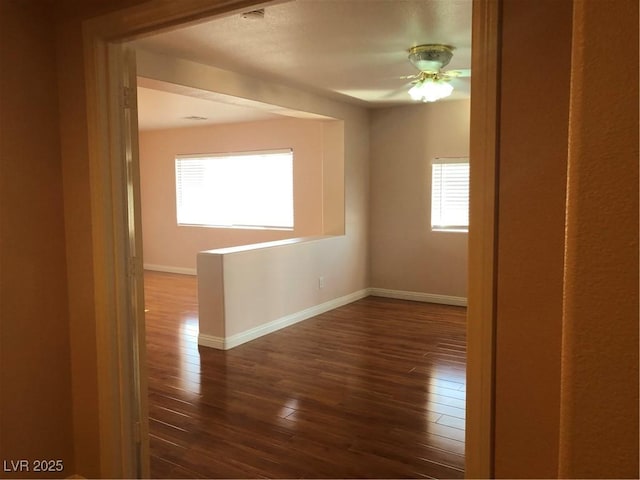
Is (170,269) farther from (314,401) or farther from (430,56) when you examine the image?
(430,56)

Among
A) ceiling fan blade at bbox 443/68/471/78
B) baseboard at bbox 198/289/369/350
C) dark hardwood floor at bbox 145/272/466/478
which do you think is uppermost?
ceiling fan blade at bbox 443/68/471/78

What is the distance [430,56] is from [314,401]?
2674 mm

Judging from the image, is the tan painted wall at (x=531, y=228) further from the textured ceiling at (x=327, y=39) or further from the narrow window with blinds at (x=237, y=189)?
the narrow window with blinds at (x=237, y=189)

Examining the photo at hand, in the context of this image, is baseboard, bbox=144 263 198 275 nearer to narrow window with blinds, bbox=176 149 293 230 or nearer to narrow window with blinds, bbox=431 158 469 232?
narrow window with blinds, bbox=176 149 293 230

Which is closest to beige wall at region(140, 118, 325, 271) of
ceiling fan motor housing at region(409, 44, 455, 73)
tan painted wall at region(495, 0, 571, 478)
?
ceiling fan motor housing at region(409, 44, 455, 73)

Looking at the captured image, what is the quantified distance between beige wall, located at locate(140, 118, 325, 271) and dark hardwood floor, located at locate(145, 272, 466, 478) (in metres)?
2.31

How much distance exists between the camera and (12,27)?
213cm

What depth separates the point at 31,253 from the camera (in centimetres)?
225

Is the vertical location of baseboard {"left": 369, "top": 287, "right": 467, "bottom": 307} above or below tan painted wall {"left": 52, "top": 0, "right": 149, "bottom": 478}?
below

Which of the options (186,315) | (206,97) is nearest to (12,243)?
(206,97)

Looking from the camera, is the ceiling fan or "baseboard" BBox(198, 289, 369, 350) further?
"baseboard" BBox(198, 289, 369, 350)

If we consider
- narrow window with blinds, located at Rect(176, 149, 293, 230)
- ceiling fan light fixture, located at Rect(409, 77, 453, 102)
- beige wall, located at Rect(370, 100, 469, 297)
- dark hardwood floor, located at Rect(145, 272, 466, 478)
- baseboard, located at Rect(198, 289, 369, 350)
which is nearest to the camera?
dark hardwood floor, located at Rect(145, 272, 466, 478)

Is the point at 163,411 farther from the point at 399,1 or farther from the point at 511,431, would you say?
the point at 399,1

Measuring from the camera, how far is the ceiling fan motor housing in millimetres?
3689
